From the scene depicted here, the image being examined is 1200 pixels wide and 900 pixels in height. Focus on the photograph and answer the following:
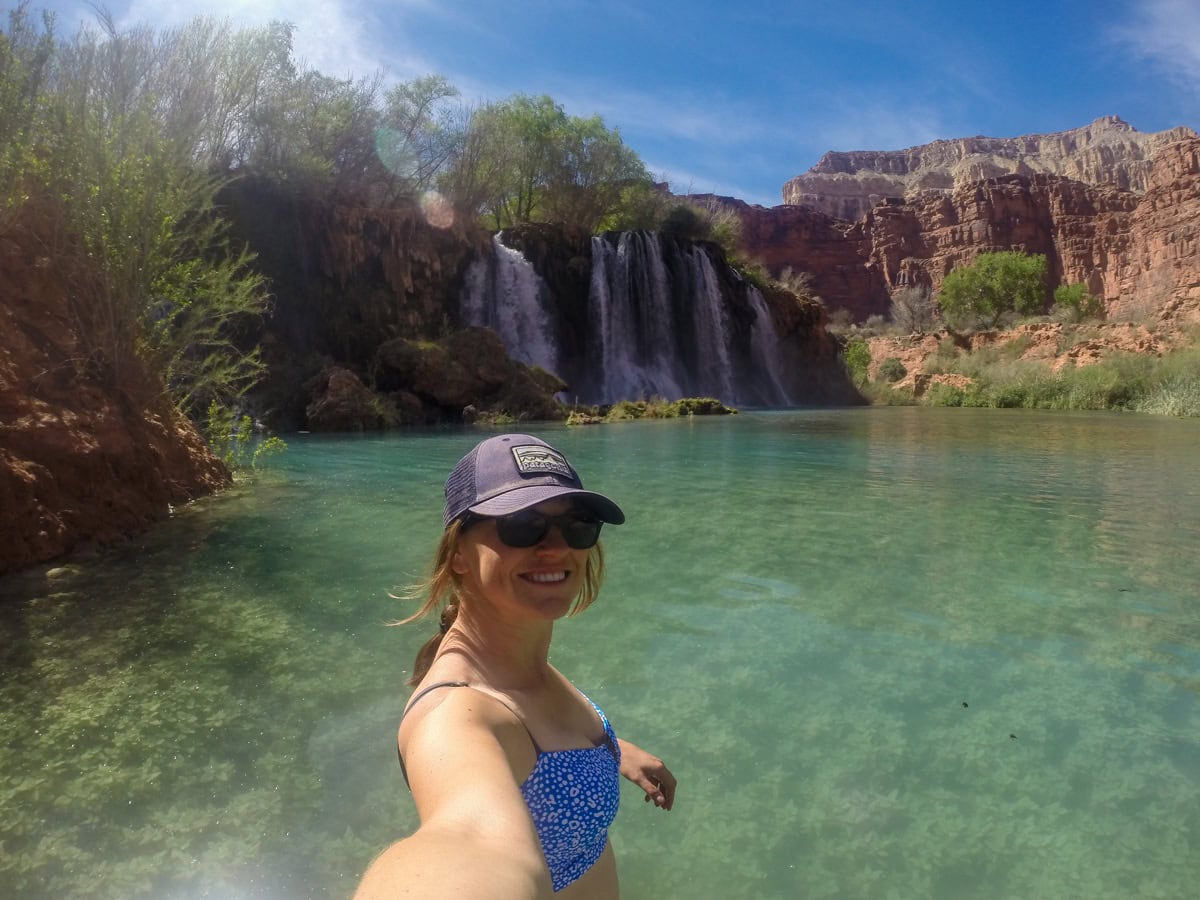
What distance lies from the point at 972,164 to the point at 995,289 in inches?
3153

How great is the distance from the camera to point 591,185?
3800cm

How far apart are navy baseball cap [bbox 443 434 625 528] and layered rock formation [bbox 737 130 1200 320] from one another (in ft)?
224

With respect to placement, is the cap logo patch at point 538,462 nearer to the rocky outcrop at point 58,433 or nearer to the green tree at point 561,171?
the rocky outcrop at point 58,433

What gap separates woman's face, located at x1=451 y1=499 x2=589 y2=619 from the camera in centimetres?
150

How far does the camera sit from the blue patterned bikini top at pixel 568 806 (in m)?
1.32

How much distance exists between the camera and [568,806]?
1346 millimetres

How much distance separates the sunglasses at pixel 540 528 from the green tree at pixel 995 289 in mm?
54592

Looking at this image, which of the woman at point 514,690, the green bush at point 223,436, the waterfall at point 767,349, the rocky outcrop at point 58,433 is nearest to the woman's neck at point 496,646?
the woman at point 514,690

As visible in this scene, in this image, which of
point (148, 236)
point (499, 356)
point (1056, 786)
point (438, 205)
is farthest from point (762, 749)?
point (438, 205)

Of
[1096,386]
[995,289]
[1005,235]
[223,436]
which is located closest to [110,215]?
[223,436]

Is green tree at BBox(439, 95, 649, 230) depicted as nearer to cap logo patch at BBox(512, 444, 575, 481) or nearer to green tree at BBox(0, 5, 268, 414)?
green tree at BBox(0, 5, 268, 414)

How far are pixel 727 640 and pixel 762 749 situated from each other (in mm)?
1017

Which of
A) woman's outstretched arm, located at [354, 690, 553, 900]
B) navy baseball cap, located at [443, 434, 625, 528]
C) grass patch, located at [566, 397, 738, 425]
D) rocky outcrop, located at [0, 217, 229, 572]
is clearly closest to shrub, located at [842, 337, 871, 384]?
grass patch, located at [566, 397, 738, 425]

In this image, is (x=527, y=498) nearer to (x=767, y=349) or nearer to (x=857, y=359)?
(x=767, y=349)
